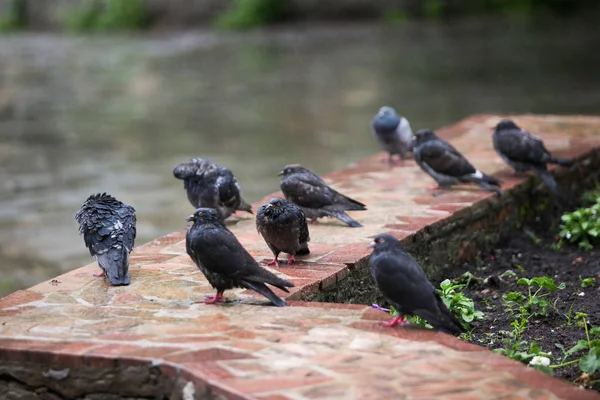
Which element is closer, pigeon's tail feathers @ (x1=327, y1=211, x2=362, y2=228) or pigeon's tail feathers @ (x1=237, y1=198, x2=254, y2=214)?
pigeon's tail feathers @ (x1=327, y1=211, x2=362, y2=228)

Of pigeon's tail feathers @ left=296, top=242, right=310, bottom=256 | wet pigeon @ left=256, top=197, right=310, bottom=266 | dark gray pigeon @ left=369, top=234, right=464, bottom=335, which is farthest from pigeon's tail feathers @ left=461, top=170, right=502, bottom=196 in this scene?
dark gray pigeon @ left=369, top=234, right=464, bottom=335

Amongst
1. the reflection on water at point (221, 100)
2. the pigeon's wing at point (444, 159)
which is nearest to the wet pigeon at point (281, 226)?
the pigeon's wing at point (444, 159)

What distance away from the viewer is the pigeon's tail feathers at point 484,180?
7.23 m

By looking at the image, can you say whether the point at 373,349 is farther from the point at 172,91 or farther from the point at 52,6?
the point at 52,6

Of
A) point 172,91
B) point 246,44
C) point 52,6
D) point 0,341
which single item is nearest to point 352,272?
point 0,341

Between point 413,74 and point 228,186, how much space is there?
36.0ft

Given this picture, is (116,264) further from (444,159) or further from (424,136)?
(424,136)

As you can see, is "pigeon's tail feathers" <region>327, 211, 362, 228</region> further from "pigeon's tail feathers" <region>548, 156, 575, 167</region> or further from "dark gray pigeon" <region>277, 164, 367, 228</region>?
"pigeon's tail feathers" <region>548, 156, 575, 167</region>

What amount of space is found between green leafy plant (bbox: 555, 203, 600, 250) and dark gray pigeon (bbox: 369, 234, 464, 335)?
269cm

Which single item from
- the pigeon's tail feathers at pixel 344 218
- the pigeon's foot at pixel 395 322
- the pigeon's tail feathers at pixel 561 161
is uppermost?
the pigeon's tail feathers at pixel 561 161

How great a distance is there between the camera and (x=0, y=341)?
14.6 ft

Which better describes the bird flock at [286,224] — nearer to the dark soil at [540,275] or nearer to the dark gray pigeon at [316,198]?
the dark gray pigeon at [316,198]

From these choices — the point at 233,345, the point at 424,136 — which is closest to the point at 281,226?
the point at 233,345

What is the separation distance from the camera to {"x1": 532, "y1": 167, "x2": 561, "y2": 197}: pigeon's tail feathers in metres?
7.39
